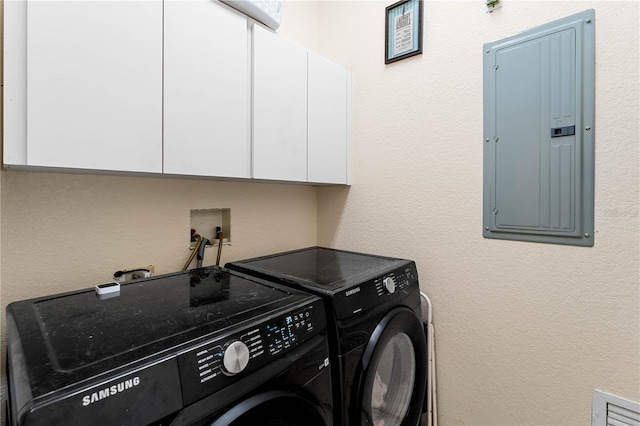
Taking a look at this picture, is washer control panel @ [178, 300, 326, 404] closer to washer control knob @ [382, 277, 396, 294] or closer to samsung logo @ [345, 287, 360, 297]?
samsung logo @ [345, 287, 360, 297]

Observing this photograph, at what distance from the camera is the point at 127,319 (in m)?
0.84

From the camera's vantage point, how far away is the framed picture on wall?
5.33 feet

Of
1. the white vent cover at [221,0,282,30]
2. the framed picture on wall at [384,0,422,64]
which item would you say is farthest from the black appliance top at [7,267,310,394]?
the framed picture on wall at [384,0,422,64]

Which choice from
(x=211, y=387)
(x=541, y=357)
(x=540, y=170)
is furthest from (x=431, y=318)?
(x=211, y=387)

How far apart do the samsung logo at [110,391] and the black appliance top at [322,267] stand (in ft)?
2.06

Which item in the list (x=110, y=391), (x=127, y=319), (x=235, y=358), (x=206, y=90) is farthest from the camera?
(x=206, y=90)

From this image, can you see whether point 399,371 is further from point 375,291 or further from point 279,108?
point 279,108

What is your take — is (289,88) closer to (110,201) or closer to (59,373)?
(110,201)

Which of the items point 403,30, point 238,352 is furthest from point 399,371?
point 403,30

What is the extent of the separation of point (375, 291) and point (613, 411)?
3.20 feet

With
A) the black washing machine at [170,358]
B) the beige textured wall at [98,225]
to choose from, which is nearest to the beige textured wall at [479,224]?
the beige textured wall at [98,225]

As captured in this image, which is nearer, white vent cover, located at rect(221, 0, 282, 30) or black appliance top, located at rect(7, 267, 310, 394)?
black appliance top, located at rect(7, 267, 310, 394)

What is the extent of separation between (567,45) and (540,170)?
1.62 ft

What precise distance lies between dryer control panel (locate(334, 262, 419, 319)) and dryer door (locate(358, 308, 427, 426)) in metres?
0.09
